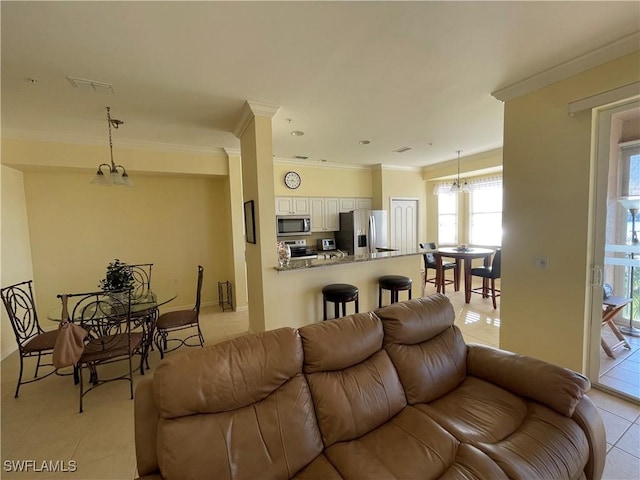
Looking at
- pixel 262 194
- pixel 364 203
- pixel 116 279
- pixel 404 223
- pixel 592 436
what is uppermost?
pixel 364 203

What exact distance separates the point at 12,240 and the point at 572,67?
250 inches

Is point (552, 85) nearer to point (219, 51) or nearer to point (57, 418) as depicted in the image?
point (219, 51)

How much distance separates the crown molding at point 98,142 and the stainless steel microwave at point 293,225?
5.29ft

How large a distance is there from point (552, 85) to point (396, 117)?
1488 millimetres

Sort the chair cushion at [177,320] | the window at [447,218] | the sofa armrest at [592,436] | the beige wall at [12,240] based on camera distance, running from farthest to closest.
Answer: the window at [447,218]
the beige wall at [12,240]
the chair cushion at [177,320]
the sofa armrest at [592,436]

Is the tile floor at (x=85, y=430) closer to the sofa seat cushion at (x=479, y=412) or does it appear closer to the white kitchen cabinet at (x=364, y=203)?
the sofa seat cushion at (x=479, y=412)

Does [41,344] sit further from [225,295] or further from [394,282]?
[394,282]

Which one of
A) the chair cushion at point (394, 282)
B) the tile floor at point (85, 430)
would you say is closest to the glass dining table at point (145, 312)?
the tile floor at point (85, 430)

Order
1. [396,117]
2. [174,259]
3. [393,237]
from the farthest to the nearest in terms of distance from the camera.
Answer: [393,237], [174,259], [396,117]

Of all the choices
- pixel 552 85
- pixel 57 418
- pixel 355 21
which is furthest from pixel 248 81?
pixel 57 418

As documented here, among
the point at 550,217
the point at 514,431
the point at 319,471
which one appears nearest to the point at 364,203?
the point at 550,217

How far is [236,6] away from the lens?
160 centimetres

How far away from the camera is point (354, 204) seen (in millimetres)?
6383

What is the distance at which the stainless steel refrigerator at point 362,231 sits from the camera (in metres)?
5.76
